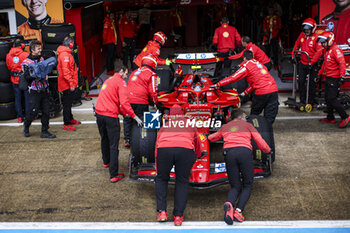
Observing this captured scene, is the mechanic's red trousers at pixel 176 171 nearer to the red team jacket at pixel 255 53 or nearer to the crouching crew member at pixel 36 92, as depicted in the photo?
the crouching crew member at pixel 36 92

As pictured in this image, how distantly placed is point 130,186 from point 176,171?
1.52 meters

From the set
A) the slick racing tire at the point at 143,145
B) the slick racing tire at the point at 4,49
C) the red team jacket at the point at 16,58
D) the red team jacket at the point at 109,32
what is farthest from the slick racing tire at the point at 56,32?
the slick racing tire at the point at 143,145

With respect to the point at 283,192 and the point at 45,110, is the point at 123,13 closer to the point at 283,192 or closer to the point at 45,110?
the point at 45,110

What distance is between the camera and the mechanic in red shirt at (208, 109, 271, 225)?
606cm

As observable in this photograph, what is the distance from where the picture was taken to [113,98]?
7.25 m

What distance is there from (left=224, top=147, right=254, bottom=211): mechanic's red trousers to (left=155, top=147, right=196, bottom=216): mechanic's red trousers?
502 millimetres

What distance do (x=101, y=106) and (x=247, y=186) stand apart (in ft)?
8.51

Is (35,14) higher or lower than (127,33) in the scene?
higher

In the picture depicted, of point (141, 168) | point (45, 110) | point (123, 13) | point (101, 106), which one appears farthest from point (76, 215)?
point (123, 13)

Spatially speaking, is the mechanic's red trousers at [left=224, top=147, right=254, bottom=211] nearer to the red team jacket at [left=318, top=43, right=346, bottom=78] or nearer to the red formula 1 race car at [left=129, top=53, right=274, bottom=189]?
the red formula 1 race car at [left=129, top=53, right=274, bottom=189]

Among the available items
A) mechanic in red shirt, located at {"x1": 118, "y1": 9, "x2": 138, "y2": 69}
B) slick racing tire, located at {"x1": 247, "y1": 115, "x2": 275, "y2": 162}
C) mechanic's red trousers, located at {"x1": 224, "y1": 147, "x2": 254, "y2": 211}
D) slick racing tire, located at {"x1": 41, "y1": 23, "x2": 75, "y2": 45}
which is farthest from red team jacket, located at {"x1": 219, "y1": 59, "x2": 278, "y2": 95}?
mechanic in red shirt, located at {"x1": 118, "y1": 9, "x2": 138, "y2": 69}

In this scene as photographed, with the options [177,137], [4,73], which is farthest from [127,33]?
[177,137]

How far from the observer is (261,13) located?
679 inches

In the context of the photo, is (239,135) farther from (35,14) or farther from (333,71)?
(35,14)
